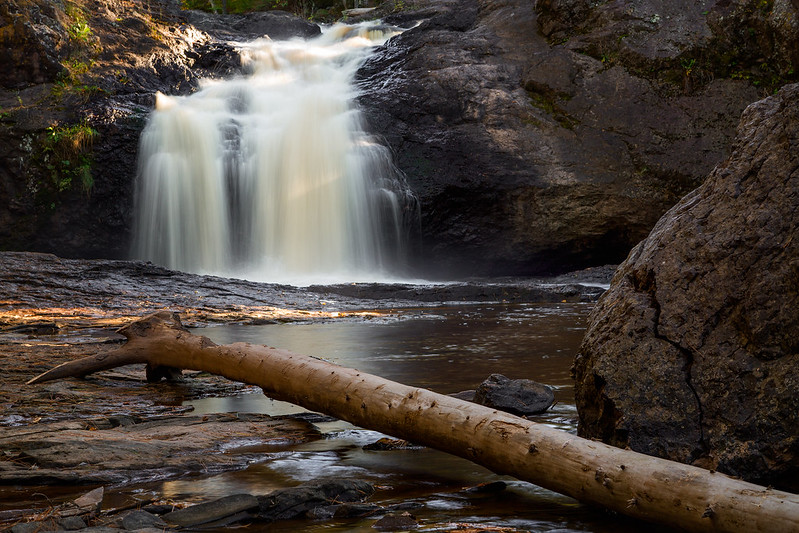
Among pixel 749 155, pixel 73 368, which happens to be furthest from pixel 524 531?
pixel 73 368

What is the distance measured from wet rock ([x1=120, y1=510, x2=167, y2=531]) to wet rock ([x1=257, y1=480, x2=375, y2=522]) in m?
0.36

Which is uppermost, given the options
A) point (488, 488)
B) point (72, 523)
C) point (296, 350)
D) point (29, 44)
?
point (29, 44)

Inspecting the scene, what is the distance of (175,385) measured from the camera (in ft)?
18.7

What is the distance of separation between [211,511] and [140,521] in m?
0.25

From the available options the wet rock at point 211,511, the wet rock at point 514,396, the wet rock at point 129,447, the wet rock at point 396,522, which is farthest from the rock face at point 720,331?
the wet rock at point 129,447

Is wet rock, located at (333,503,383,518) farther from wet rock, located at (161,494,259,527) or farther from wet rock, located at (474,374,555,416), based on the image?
wet rock, located at (474,374,555,416)

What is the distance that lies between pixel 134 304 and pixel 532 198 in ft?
36.0

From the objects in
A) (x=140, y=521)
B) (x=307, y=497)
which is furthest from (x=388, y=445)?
(x=140, y=521)

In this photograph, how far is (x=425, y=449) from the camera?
3768 millimetres

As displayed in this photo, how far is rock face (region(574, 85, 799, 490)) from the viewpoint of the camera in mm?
2832

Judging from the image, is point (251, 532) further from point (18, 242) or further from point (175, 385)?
point (18, 242)

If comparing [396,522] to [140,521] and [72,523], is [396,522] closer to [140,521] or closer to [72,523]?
[140,521]

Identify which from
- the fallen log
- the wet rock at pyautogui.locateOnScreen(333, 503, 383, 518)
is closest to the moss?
the fallen log

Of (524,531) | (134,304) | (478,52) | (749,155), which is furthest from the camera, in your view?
(478,52)
